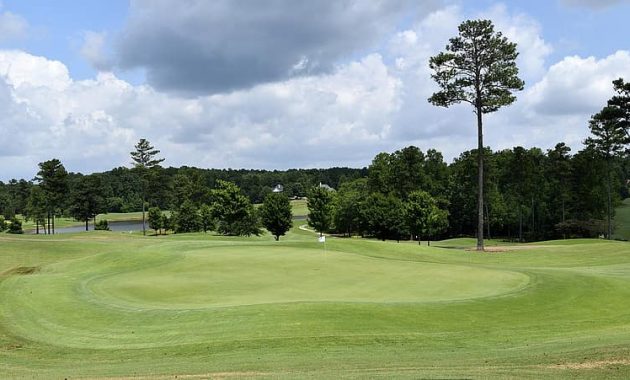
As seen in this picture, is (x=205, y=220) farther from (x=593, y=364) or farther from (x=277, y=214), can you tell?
(x=593, y=364)

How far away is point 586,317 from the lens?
18797 mm

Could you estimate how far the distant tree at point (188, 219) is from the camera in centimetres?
10438

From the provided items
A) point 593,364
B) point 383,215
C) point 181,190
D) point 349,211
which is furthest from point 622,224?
point 593,364

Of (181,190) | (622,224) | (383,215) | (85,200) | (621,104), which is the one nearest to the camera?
(621,104)

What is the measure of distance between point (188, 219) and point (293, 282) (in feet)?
272

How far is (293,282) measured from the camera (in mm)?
24891

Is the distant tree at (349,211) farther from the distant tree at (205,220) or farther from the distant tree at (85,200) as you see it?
the distant tree at (85,200)

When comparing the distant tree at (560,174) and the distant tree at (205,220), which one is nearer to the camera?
the distant tree at (560,174)

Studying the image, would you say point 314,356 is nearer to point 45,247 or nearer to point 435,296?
point 435,296

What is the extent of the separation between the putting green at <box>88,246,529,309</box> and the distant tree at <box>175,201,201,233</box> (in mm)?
73573

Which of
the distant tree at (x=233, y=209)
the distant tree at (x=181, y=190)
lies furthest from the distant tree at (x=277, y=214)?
the distant tree at (x=181, y=190)

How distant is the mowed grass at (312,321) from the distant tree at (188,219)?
73200 mm

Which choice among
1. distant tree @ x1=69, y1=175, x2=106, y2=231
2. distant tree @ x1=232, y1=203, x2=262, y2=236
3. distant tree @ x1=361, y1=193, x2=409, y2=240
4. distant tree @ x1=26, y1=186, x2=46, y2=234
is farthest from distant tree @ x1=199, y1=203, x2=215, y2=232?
distant tree @ x1=361, y1=193, x2=409, y2=240

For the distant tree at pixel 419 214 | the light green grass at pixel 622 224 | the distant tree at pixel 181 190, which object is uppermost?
the distant tree at pixel 181 190
